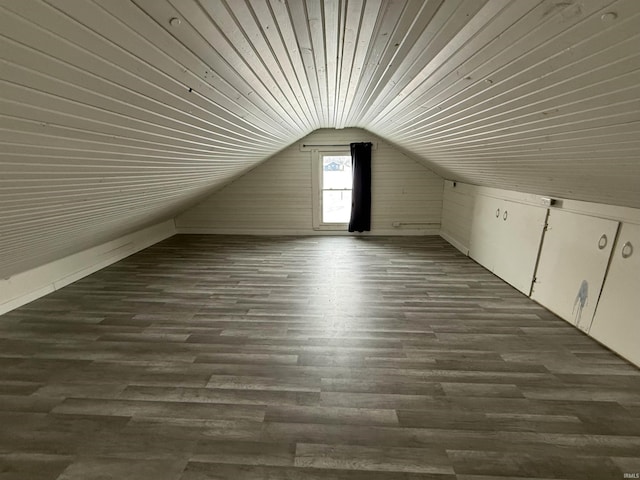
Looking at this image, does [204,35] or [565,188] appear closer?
[204,35]

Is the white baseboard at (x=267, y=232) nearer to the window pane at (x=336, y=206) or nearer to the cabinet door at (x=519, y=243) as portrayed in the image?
the window pane at (x=336, y=206)

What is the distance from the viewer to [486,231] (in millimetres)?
4059

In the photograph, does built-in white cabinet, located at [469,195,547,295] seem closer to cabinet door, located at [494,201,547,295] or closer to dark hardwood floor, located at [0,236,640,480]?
cabinet door, located at [494,201,547,295]

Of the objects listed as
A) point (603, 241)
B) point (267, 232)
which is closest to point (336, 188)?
point (267, 232)

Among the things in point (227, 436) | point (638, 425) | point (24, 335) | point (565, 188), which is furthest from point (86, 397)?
point (565, 188)

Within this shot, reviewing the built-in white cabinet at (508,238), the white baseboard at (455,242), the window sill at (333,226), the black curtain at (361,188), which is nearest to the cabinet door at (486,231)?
the built-in white cabinet at (508,238)

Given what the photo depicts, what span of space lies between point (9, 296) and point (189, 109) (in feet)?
9.60

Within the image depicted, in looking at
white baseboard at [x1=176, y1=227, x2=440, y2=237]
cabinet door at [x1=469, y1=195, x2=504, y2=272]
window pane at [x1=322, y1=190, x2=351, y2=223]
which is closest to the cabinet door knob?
cabinet door at [x1=469, y1=195, x2=504, y2=272]

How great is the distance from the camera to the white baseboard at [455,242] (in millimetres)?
4681

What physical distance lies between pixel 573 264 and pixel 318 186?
4139mm

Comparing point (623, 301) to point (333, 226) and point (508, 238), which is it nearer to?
point (508, 238)

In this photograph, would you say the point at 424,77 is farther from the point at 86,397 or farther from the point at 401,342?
the point at 86,397

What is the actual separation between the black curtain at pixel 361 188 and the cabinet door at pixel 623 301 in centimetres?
384

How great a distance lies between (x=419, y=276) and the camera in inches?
149
